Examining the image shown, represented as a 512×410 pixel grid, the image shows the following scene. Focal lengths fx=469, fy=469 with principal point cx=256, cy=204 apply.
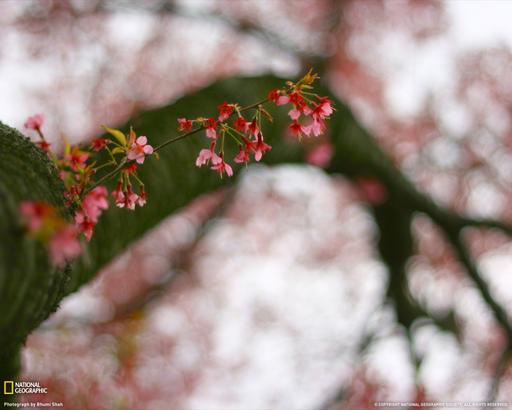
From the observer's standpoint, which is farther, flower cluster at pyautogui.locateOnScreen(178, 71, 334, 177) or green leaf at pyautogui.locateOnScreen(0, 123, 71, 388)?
flower cluster at pyautogui.locateOnScreen(178, 71, 334, 177)

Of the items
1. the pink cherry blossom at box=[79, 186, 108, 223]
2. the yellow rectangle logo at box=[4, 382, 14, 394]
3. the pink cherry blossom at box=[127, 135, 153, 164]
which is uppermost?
the pink cherry blossom at box=[127, 135, 153, 164]

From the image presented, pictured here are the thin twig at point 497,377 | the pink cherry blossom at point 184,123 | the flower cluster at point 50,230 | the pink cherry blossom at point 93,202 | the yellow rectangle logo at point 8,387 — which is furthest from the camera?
the thin twig at point 497,377

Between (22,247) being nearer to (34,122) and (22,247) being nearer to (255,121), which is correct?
(34,122)

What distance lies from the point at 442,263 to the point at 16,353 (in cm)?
967

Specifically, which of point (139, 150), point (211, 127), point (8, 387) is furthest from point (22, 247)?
point (8, 387)

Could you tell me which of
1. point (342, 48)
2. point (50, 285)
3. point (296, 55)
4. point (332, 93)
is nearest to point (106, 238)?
point (50, 285)

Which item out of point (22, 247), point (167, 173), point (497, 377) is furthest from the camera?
point (497, 377)

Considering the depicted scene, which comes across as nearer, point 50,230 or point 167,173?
point 50,230

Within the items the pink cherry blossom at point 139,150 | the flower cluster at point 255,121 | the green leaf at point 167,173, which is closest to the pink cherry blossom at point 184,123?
the flower cluster at point 255,121

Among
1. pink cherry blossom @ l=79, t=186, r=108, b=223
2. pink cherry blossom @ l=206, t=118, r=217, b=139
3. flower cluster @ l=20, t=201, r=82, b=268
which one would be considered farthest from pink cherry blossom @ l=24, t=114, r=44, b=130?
flower cluster @ l=20, t=201, r=82, b=268

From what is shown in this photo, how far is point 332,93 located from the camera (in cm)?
400

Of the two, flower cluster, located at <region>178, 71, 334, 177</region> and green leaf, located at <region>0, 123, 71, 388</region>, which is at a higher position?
flower cluster, located at <region>178, 71, 334, 177</region>

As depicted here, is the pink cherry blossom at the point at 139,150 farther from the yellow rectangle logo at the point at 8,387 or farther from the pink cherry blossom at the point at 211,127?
the yellow rectangle logo at the point at 8,387

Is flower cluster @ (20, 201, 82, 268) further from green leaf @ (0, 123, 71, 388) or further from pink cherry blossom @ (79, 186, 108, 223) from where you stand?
pink cherry blossom @ (79, 186, 108, 223)
